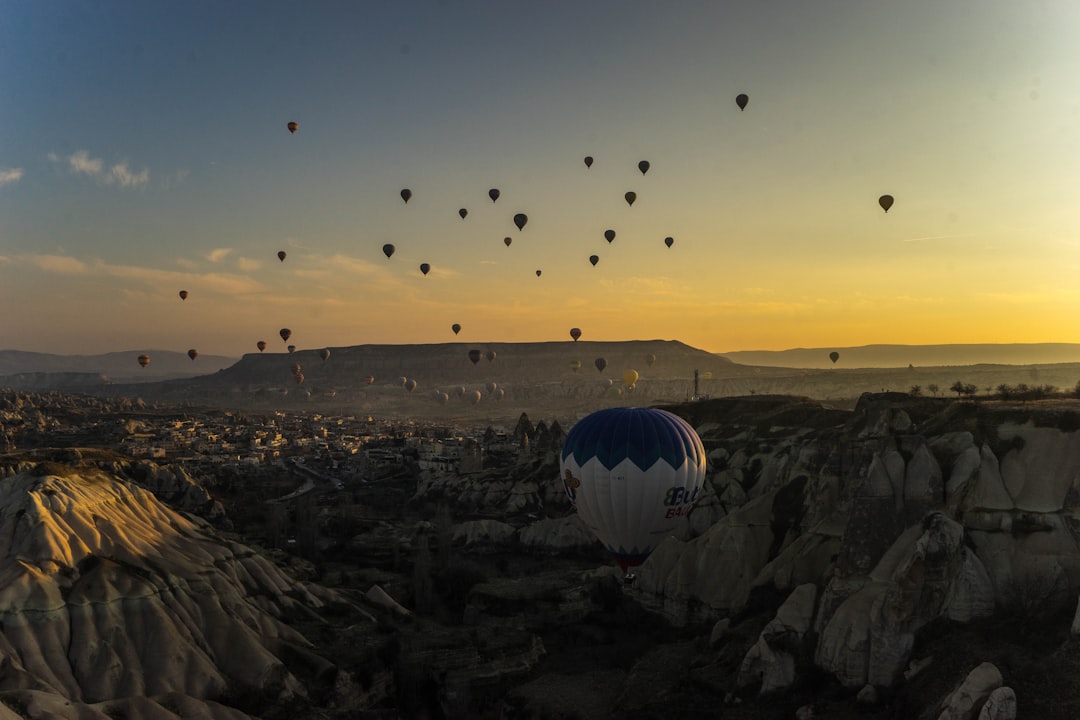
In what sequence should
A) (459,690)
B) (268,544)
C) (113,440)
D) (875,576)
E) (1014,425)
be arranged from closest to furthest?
(875,576), (1014,425), (459,690), (268,544), (113,440)

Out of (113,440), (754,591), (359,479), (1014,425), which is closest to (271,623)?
(754,591)

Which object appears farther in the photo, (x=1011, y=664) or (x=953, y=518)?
(x=953, y=518)

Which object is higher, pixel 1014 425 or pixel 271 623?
pixel 1014 425

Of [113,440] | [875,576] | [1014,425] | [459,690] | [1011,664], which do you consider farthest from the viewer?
[113,440]

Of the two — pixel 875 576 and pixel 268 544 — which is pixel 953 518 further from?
pixel 268 544

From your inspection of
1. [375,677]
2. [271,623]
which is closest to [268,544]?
[271,623]

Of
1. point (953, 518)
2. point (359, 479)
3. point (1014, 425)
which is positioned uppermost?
point (1014, 425)
